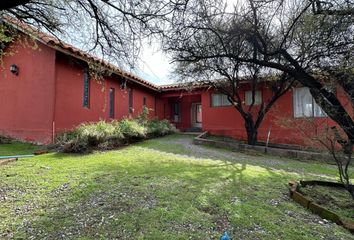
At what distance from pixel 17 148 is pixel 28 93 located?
3025 millimetres

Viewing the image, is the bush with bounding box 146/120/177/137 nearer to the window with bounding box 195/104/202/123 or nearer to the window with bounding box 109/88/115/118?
the window with bounding box 109/88/115/118

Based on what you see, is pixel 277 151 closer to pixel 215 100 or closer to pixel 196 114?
pixel 215 100

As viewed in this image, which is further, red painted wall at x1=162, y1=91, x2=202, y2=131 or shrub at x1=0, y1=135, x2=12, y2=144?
red painted wall at x1=162, y1=91, x2=202, y2=131

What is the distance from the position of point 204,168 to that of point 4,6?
20.4 ft

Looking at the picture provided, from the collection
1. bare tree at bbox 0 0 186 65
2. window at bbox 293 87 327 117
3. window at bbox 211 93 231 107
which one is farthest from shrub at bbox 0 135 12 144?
window at bbox 293 87 327 117

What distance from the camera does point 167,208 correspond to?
4672mm

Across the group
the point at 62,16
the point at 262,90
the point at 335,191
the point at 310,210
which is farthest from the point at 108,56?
the point at 262,90

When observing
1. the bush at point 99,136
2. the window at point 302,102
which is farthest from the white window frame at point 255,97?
the bush at point 99,136

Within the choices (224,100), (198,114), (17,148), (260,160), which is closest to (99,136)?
(17,148)

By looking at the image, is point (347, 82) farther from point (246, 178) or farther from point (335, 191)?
point (246, 178)

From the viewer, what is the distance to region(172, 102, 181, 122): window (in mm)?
24031

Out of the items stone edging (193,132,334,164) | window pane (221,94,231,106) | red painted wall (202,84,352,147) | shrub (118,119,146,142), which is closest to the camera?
stone edging (193,132,334,164)

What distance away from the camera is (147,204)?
484 centimetres

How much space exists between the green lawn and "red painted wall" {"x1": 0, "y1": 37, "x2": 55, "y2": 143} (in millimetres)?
4866
